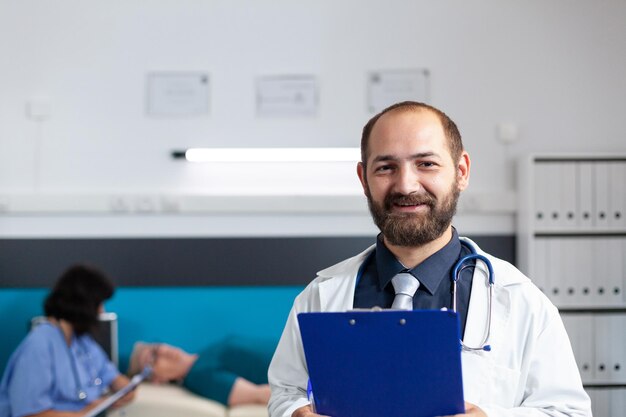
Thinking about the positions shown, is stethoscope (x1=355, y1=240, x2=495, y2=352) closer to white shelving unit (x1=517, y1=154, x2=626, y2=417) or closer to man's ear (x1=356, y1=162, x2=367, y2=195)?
man's ear (x1=356, y1=162, x2=367, y2=195)

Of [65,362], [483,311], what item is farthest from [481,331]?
[65,362]

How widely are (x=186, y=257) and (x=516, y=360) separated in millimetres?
2391

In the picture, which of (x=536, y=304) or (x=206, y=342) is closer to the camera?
(x=536, y=304)

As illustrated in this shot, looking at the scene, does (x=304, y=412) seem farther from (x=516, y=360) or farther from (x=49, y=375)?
(x=49, y=375)

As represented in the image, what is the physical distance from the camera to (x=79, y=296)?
3.57 meters

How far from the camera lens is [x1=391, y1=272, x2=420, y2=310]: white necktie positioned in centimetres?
154

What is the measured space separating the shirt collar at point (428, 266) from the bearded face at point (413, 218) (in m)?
0.06

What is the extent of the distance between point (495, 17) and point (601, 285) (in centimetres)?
133

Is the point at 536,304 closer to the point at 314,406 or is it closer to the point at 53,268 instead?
the point at 314,406

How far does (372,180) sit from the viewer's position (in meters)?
1.55

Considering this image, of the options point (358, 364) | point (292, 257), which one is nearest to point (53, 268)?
point (292, 257)

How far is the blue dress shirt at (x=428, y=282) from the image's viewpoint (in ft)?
5.13

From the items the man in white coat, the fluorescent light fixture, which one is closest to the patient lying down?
the fluorescent light fixture

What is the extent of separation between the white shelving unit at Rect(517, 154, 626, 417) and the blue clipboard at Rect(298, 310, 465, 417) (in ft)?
7.44
